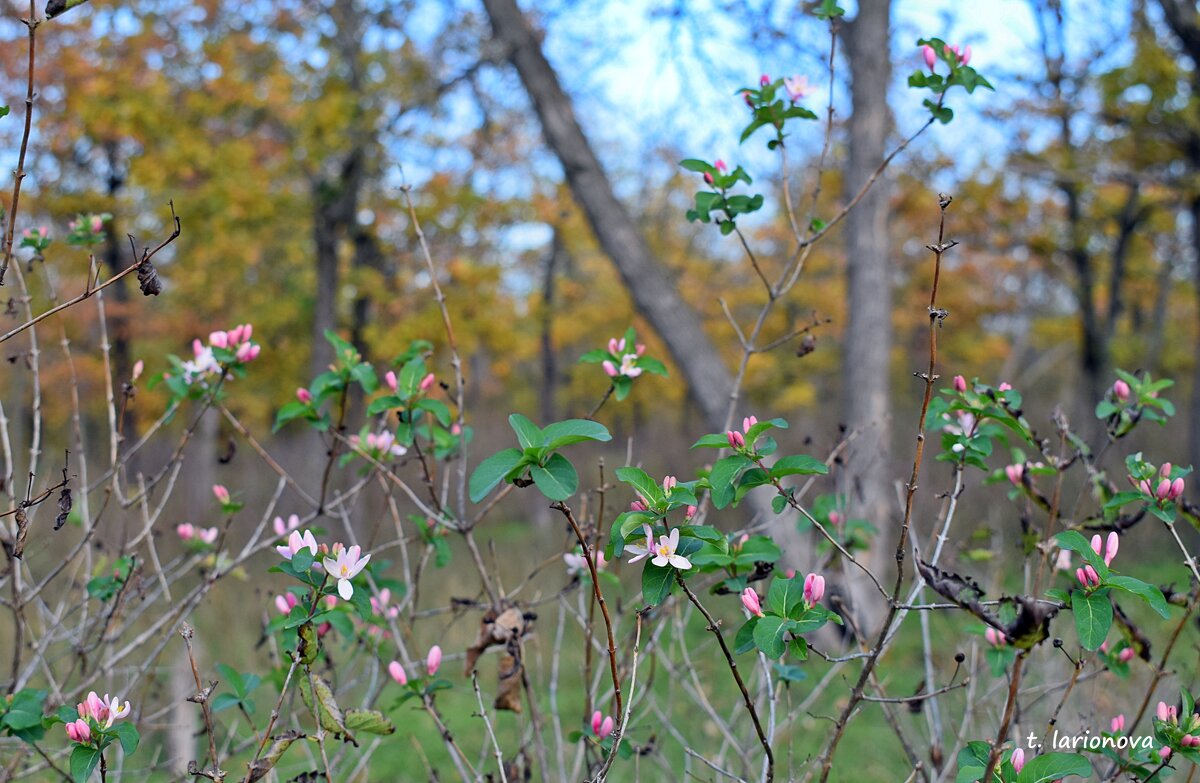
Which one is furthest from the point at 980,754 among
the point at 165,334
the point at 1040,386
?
the point at 1040,386

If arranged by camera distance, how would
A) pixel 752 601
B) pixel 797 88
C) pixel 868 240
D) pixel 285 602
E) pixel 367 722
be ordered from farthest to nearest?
pixel 868 240 → pixel 797 88 → pixel 285 602 → pixel 367 722 → pixel 752 601

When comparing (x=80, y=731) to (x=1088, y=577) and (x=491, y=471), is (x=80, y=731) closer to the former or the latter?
(x=491, y=471)

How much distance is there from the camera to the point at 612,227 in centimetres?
591

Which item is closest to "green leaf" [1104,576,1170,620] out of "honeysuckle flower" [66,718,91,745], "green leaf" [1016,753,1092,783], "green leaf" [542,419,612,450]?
"green leaf" [1016,753,1092,783]

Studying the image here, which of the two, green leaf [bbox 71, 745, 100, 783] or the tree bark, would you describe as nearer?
green leaf [bbox 71, 745, 100, 783]

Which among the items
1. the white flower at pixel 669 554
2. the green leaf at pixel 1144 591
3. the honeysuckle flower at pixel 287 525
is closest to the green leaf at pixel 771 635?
the white flower at pixel 669 554

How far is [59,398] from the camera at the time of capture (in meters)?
15.9

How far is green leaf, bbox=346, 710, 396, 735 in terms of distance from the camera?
1.29 m

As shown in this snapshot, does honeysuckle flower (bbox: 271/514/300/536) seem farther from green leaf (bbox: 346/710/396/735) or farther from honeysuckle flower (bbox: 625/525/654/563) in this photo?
honeysuckle flower (bbox: 625/525/654/563)

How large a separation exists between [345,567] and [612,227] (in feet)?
16.1

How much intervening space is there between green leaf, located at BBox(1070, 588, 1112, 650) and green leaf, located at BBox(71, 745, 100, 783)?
130 centimetres

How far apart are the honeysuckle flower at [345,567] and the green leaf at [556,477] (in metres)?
0.27

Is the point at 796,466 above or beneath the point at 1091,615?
above

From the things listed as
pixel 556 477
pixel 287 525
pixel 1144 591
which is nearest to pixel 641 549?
pixel 556 477
